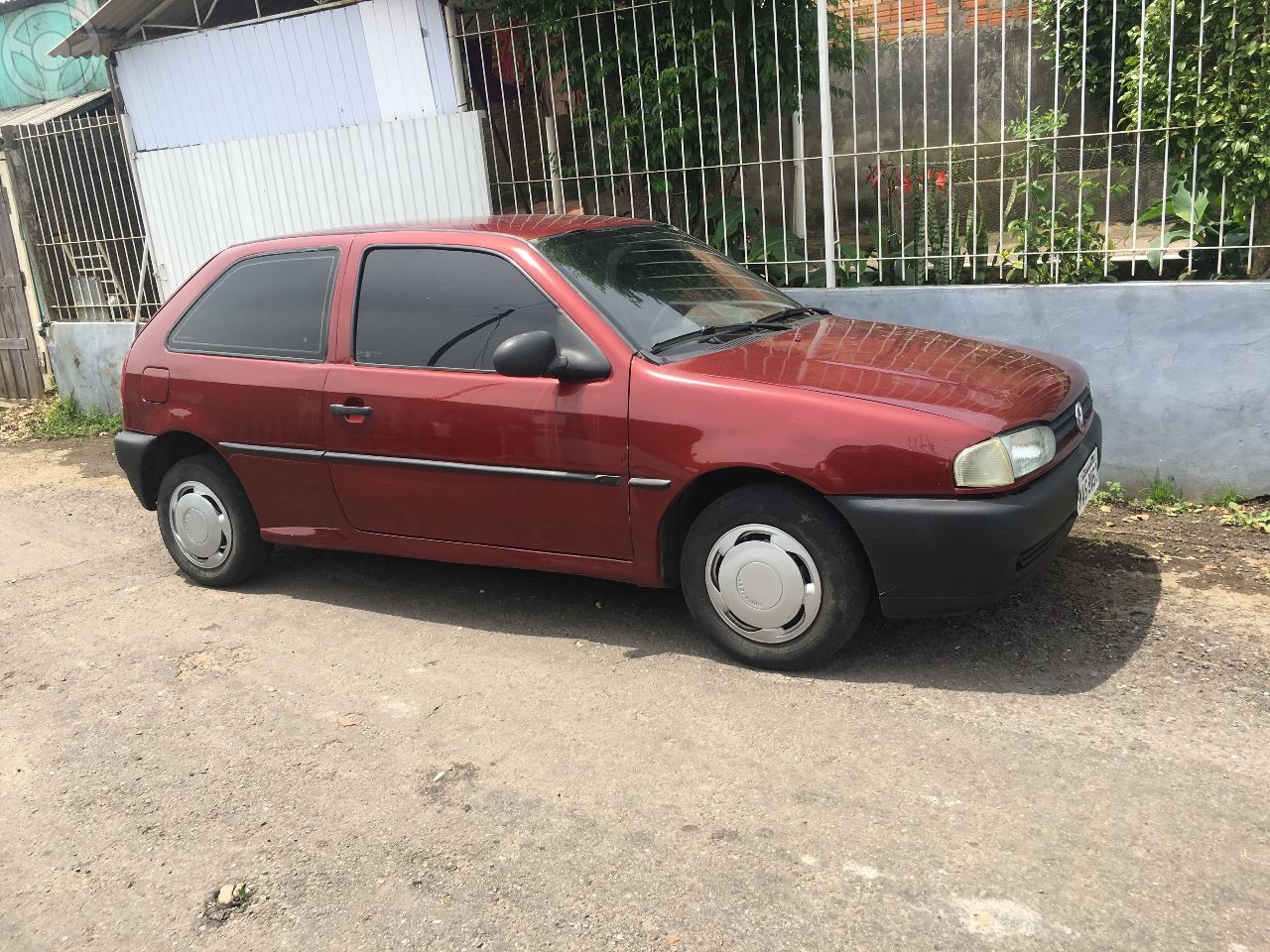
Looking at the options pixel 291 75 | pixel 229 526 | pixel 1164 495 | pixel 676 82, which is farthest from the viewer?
pixel 291 75

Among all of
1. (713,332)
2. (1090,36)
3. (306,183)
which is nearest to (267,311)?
(713,332)

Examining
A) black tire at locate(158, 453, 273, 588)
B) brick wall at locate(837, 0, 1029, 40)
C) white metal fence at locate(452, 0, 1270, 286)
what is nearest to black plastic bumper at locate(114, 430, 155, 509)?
black tire at locate(158, 453, 273, 588)

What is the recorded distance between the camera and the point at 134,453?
532 cm

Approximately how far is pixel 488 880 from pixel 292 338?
281 cm

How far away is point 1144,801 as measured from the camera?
3.05 metres

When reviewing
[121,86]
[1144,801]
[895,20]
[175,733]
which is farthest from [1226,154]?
[121,86]

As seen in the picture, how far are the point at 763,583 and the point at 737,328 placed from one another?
1161 millimetres

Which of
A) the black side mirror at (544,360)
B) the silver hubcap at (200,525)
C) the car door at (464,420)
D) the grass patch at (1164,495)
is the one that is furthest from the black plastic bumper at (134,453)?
the grass patch at (1164,495)

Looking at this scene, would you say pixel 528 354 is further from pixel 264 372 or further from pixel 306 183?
pixel 306 183

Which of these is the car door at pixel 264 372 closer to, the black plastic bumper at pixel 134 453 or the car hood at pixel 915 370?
the black plastic bumper at pixel 134 453

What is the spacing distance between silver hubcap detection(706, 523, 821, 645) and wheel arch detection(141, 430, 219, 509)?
8.92ft

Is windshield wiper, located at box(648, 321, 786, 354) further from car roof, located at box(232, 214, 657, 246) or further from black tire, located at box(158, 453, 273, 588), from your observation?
black tire, located at box(158, 453, 273, 588)

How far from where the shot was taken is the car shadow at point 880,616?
3932 millimetres

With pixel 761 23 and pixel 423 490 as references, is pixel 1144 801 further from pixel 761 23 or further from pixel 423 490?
pixel 761 23
